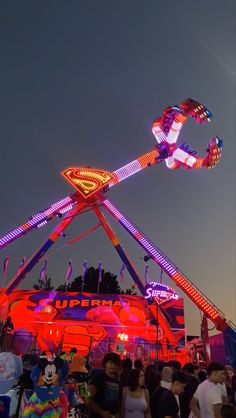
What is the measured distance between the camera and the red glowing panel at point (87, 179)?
25906mm

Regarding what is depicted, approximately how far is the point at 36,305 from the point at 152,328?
9029mm

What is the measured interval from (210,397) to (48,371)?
2.54 metres

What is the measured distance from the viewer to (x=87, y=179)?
1030 inches

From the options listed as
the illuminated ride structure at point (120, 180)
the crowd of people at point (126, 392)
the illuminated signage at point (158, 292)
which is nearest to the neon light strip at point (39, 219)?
the illuminated ride structure at point (120, 180)

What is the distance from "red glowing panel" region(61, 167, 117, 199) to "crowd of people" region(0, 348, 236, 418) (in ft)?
64.4

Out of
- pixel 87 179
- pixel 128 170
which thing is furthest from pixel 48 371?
pixel 128 170

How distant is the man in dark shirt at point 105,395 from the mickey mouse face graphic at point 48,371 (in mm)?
1369

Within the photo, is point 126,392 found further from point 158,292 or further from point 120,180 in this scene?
point 120,180

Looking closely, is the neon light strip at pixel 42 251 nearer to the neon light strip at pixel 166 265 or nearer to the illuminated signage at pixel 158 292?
the neon light strip at pixel 166 265

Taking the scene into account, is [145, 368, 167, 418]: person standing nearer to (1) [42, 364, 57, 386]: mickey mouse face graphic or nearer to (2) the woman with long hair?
(2) the woman with long hair

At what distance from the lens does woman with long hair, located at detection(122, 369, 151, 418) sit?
4488mm

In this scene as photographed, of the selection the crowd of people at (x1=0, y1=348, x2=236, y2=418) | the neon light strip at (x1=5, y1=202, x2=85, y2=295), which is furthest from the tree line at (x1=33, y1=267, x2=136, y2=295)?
the crowd of people at (x1=0, y1=348, x2=236, y2=418)

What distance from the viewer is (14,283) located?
2400 cm

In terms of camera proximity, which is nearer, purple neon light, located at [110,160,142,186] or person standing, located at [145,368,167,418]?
person standing, located at [145,368,167,418]
